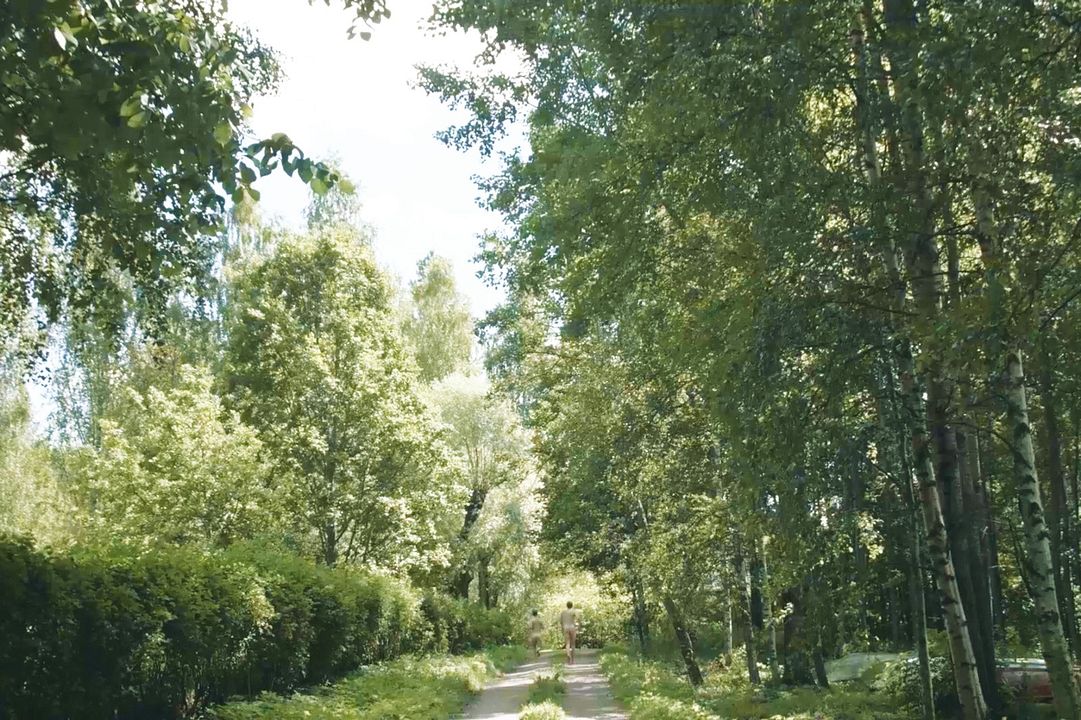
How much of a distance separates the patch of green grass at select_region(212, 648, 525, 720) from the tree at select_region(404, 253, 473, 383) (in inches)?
623

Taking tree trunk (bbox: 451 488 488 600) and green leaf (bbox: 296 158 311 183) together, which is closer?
green leaf (bbox: 296 158 311 183)

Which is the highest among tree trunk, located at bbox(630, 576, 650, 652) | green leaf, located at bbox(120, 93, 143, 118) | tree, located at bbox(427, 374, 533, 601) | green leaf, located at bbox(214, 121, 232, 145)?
tree, located at bbox(427, 374, 533, 601)

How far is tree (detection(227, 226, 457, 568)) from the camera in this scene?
20734 mm

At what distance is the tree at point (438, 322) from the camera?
3459cm

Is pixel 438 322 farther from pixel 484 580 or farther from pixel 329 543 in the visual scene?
pixel 329 543

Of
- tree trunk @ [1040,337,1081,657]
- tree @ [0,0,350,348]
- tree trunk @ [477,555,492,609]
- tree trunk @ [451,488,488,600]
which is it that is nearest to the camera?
tree @ [0,0,350,348]

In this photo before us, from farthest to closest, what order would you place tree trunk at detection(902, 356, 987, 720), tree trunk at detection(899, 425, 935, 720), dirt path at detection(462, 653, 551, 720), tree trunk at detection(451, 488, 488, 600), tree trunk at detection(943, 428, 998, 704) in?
tree trunk at detection(451, 488, 488, 600) < dirt path at detection(462, 653, 551, 720) < tree trunk at detection(943, 428, 998, 704) < tree trunk at detection(899, 425, 935, 720) < tree trunk at detection(902, 356, 987, 720)

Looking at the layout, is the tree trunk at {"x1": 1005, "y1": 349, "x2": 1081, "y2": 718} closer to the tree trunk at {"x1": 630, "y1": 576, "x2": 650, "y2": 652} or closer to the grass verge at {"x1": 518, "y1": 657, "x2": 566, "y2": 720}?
the grass verge at {"x1": 518, "y1": 657, "x2": 566, "y2": 720}

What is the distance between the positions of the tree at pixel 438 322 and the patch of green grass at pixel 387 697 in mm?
15814

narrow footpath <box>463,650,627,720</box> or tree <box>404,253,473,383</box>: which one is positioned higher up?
tree <box>404,253,473,383</box>

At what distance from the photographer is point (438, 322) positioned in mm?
35500

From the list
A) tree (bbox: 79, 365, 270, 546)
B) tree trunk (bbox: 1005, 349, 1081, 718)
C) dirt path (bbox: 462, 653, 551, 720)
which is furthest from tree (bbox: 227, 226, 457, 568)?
tree trunk (bbox: 1005, 349, 1081, 718)

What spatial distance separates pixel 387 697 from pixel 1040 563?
978cm

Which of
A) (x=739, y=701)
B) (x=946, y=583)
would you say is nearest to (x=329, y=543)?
(x=739, y=701)
